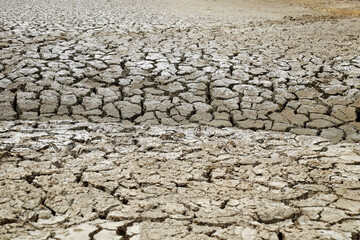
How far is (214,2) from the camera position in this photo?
34.6 ft

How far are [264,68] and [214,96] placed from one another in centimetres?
99

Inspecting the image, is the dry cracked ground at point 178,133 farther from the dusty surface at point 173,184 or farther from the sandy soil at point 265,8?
the sandy soil at point 265,8

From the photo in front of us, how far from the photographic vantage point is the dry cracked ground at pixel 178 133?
5.48ft

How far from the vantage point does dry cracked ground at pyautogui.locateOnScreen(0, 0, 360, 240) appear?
5.48 feet

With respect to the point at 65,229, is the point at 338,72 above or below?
above

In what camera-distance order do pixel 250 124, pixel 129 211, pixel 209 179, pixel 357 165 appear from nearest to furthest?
pixel 129 211 → pixel 209 179 → pixel 357 165 → pixel 250 124

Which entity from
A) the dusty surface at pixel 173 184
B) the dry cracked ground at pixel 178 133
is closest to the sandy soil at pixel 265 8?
the dry cracked ground at pixel 178 133

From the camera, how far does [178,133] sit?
2.70 meters

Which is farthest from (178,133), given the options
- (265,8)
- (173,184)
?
(265,8)

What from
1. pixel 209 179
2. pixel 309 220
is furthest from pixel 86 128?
pixel 309 220

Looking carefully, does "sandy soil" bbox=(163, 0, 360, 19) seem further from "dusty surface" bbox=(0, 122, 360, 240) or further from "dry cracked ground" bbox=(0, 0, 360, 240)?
"dusty surface" bbox=(0, 122, 360, 240)

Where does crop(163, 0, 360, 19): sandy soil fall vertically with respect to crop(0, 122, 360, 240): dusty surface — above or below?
above

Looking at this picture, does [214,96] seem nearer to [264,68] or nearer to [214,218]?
[264,68]

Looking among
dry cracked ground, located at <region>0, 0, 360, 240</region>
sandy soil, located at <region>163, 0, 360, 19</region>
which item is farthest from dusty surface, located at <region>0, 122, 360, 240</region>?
sandy soil, located at <region>163, 0, 360, 19</region>
